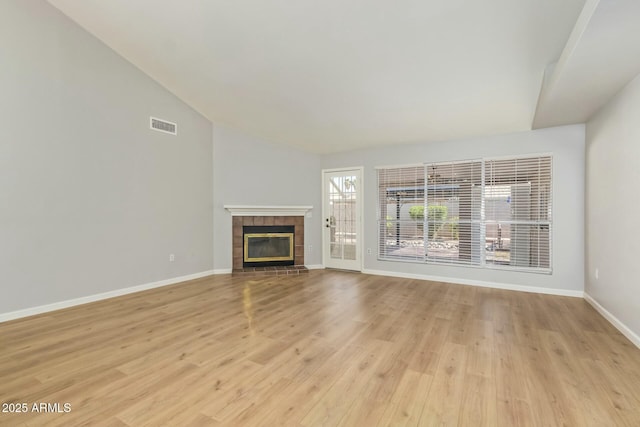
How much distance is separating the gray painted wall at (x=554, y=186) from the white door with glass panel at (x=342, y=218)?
3.26ft

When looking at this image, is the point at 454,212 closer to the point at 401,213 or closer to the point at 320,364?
the point at 401,213

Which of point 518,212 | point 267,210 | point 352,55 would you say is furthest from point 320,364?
point 518,212

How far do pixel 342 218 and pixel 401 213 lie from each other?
1.24 m

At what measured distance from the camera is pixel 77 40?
139 inches

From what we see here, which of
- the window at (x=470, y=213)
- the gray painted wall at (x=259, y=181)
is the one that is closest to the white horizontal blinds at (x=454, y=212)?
the window at (x=470, y=213)

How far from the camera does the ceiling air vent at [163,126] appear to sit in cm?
443

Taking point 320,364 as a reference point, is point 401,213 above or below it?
above

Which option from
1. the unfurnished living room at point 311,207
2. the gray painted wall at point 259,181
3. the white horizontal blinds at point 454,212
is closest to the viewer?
the unfurnished living room at point 311,207

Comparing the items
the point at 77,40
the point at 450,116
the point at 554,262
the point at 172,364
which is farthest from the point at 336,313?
the point at 77,40

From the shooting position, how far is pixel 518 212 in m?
4.50

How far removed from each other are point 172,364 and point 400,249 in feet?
13.9

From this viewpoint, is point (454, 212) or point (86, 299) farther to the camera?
point (454, 212)

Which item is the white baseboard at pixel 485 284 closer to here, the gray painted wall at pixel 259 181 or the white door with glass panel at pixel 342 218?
the white door with glass panel at pixel 342 218

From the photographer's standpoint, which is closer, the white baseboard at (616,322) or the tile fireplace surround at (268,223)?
the white baseboard at (616,322)
